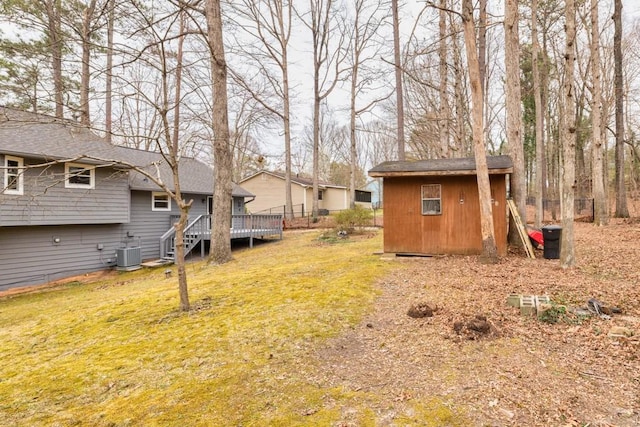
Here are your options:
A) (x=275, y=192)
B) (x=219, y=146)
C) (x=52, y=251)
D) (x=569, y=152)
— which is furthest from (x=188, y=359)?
(x=275, y=192)

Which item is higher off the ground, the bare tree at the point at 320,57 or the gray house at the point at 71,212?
the bare tree at the point at 320,57

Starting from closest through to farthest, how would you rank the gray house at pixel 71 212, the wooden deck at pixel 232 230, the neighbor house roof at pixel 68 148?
the neighbor house roof at pixel 68 148, the gray house at pixel 71 212, the wooden deck at pixel 232 230

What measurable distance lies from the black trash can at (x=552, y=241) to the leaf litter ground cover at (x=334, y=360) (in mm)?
1661

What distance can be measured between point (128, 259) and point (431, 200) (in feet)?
36.3

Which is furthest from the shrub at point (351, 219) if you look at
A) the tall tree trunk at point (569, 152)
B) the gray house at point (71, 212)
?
the tall tree trunk at point (569, 152)

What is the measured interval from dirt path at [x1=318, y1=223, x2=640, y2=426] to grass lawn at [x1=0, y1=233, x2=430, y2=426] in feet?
1.05

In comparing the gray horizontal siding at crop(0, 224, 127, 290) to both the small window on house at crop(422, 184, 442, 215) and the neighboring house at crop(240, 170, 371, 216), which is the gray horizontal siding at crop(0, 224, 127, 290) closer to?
the small window on house at crop(422, 184, 442, 215)

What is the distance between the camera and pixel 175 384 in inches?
110

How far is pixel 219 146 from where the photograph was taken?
31.4 ft

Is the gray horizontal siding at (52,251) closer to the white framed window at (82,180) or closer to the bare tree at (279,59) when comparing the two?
the white framed window at (82,180)

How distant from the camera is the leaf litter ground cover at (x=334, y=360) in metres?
2.37

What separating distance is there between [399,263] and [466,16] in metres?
5.73

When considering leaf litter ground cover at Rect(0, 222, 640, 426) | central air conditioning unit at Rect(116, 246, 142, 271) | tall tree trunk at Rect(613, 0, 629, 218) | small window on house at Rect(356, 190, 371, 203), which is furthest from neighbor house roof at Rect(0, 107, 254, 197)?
small window on house at Rect(356, 190, 371, 203)

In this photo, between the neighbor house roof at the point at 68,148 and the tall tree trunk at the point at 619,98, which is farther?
the tall tree trunk at the point at 619,98
